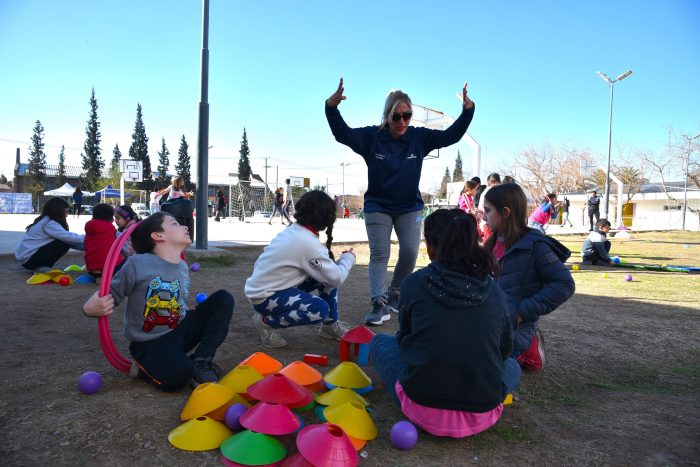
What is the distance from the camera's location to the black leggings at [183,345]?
2561 millimetres

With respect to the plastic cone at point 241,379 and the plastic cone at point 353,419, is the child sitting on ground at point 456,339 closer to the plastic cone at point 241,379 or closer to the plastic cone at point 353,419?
the plastic cone at point 353,419

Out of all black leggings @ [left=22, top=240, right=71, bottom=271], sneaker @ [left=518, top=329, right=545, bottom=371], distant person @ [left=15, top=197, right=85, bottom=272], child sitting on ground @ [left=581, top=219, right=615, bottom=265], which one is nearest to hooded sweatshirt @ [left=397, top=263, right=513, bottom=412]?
sneaker @ [left=518, top=329, right=545, bottom=371]

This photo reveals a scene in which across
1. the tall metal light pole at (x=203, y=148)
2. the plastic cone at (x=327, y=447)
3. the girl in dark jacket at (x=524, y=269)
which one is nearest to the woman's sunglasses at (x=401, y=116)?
the girl in dark jacket at (x=524, y=269)

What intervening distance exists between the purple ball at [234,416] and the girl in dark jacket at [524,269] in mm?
1569

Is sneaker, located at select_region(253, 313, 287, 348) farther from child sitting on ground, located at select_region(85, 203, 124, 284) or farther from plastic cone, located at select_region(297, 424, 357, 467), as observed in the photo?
child sitting on ground, located at select_region(85, 203, 124, 284)

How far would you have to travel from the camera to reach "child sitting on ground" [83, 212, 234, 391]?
2596 mm

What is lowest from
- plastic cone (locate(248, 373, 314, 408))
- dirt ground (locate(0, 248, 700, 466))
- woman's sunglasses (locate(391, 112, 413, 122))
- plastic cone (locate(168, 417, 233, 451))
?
dirt ground (locate(0, 248, 700, 466))

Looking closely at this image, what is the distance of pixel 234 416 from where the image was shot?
85.8 inches

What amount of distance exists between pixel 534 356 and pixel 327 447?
5.69 feet

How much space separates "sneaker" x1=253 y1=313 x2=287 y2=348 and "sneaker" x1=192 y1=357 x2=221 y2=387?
70 centimetres

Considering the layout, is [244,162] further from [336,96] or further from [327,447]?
[327,447]

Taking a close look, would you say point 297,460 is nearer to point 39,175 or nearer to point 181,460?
point 181,460

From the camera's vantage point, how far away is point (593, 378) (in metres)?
3.01

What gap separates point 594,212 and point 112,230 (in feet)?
73.9
